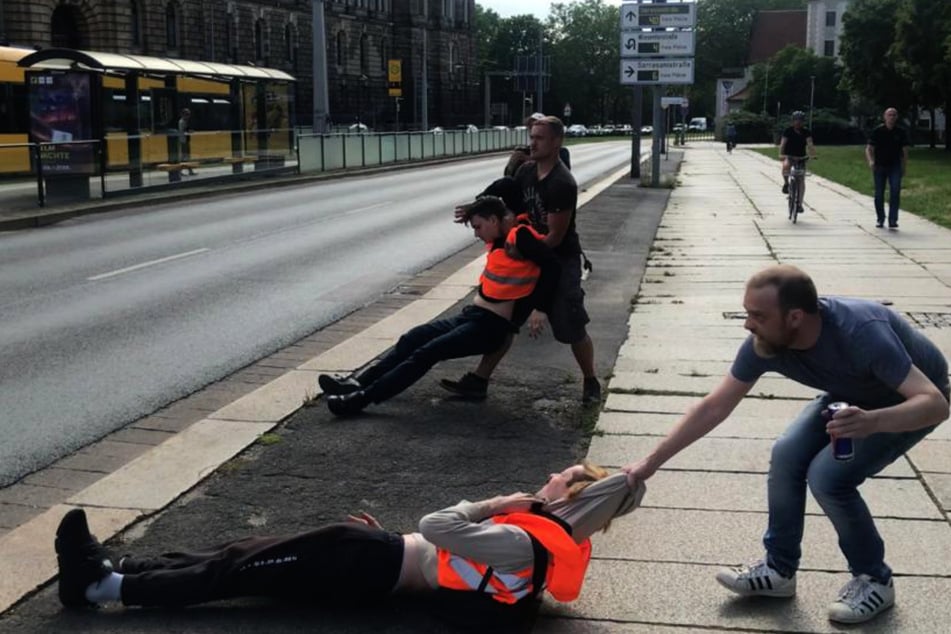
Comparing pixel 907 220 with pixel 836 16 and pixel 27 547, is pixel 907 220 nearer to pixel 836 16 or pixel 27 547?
pixel 27 547

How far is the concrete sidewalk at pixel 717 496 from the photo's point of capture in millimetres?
3777

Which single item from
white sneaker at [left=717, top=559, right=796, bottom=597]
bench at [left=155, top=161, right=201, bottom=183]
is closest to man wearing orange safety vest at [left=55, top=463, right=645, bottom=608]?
white sneaker at [left=717, top=559, right=796, bottom=597]

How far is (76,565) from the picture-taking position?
3.83 meters

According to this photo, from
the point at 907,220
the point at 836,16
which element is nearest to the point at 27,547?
the point at 907,220

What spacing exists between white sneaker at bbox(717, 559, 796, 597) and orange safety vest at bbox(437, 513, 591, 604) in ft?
1.83

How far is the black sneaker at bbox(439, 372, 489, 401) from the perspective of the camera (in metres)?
6.74

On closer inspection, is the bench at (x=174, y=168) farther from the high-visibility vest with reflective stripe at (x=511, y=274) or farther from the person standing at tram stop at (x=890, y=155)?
the high-visibility vest with reflective stripe at (x=511, y=274)

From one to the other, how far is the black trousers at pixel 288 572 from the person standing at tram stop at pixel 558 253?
2969mm

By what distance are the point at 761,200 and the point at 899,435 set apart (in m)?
21.6

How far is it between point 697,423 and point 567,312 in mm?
2863

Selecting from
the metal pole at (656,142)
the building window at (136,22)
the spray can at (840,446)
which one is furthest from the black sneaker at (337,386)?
the building window at (136,22)

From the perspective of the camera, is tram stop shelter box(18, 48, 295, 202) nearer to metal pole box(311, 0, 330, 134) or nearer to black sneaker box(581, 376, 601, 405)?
metal pole box(311, 0, 330, 134)

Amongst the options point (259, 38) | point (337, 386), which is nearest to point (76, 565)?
point (337, 386)

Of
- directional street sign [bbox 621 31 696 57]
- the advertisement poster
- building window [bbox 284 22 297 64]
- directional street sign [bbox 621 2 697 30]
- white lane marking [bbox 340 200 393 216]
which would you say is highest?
building window [bbox 284 22 297 64]
